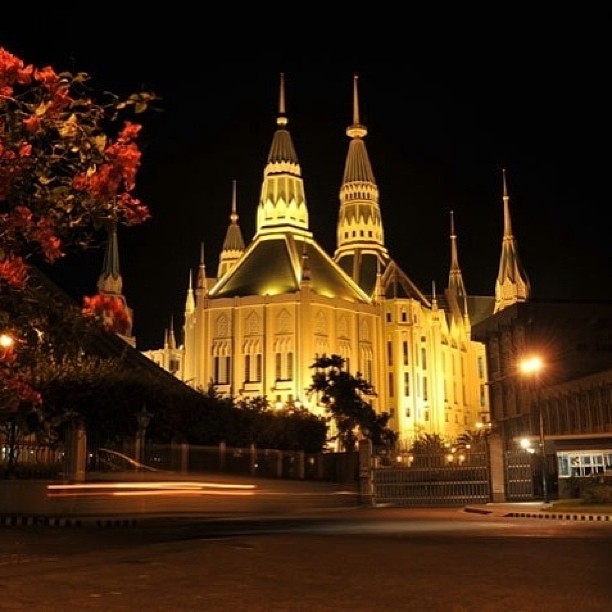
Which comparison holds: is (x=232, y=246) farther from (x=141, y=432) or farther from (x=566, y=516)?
(x=566, y=516)

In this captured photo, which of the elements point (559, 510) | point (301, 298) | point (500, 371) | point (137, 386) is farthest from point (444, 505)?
point (301, 298)

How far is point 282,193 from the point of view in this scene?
3979 inches

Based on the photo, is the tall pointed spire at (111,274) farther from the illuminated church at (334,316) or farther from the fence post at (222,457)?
the fence post at (222,457)

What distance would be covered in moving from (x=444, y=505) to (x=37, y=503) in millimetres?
16050

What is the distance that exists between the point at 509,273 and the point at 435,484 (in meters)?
82.5

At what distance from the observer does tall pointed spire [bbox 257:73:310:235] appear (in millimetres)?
100250

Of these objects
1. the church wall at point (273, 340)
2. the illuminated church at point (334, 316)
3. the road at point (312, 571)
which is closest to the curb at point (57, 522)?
the road at point (312, 571)

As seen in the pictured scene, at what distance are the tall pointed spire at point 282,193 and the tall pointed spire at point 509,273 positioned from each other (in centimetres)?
2809

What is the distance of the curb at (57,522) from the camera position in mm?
21370

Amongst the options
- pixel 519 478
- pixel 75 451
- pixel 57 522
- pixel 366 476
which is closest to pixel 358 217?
pixel 366 476

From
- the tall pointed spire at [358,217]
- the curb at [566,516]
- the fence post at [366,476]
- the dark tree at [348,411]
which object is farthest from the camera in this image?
the tall pointed spire at [358,217]

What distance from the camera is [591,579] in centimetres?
1000

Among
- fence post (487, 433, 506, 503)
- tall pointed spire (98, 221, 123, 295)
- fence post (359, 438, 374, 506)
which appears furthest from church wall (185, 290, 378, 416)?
fence post (487, 433, 506, 503)

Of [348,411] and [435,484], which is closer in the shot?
[435,484]
